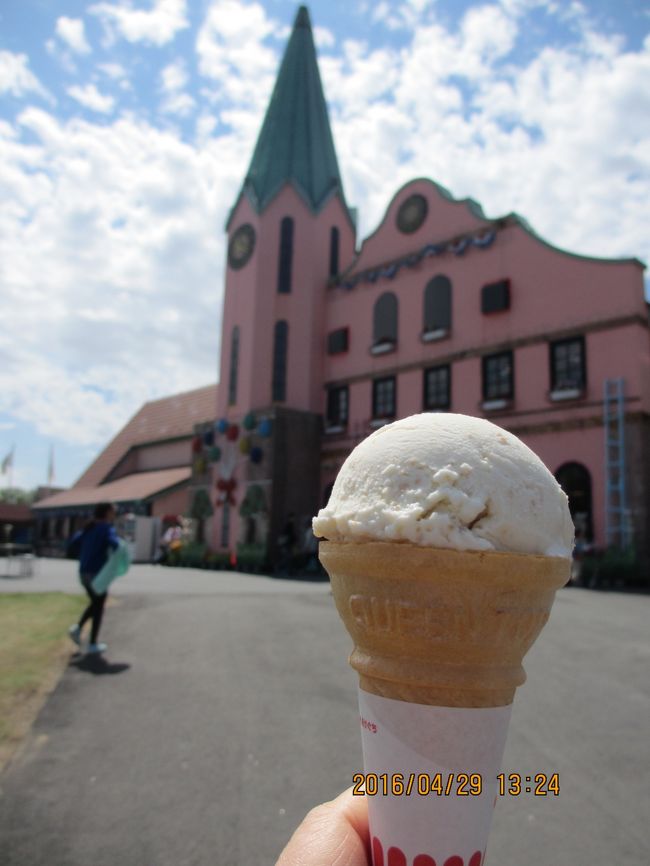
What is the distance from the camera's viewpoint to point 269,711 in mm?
5180

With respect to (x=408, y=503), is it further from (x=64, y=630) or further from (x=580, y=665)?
(x=64, y=630)

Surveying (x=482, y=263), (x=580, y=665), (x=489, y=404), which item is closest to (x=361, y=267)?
(x=482, y=263)

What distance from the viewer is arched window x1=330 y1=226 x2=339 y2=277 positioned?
80.7 feet

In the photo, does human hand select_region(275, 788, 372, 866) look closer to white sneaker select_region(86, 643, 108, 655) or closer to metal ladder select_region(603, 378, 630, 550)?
white sneaker select_region(86, 643, 108, 655)

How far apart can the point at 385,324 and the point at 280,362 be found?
417 cm

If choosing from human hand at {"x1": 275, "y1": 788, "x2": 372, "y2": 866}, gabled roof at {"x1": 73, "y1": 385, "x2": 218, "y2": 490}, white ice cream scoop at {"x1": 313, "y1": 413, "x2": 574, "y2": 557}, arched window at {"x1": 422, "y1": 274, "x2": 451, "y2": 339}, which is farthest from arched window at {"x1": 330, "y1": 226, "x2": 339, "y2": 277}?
human hand at {"x1": 275, "y1": 788, "x2": 372, "y2": 866}

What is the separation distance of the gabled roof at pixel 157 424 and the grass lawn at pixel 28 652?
22.4 meters

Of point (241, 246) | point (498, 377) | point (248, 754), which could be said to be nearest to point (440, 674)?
point (248, 754)

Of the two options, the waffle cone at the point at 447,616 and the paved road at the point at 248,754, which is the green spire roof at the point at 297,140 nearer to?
the paved road at the point at 248,754

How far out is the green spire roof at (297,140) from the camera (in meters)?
24.2

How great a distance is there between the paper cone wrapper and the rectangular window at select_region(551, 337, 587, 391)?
1653 cm

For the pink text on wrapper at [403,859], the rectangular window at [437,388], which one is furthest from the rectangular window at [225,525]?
the pink text on wrapper at [403,859]

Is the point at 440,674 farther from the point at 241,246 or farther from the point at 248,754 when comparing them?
the point at 241,246

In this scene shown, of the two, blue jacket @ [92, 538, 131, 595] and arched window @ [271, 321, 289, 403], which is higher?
arched window @ [271, 321, 289, 403]
